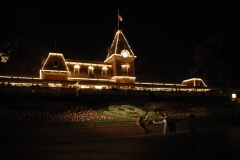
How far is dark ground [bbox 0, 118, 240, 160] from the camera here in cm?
1175

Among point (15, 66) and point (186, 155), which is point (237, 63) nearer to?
point (186, 155)

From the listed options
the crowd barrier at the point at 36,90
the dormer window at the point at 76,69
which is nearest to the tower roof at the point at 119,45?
the dormer window at the point at 76,69

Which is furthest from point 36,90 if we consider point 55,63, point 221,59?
point 221,59

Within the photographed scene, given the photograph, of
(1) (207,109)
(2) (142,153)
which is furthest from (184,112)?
(2) (142,153)

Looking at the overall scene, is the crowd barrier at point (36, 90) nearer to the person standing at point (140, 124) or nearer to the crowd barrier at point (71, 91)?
the crowd barrier at point (71, 91)

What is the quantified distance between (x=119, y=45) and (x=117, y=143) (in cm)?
3878

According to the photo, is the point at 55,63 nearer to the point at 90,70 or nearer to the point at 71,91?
the point at 90,70

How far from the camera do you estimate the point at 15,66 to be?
193 ft

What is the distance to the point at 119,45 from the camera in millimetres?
53312

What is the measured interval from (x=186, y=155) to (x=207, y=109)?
28.0 meters

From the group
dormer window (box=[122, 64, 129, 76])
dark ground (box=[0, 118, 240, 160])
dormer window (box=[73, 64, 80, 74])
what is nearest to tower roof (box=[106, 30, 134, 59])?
dormer window (box=[122, 64, 129, 76])

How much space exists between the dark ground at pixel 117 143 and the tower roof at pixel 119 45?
27.7 meters

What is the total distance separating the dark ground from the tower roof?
2768 cm

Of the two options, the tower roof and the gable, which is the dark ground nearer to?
the gable
